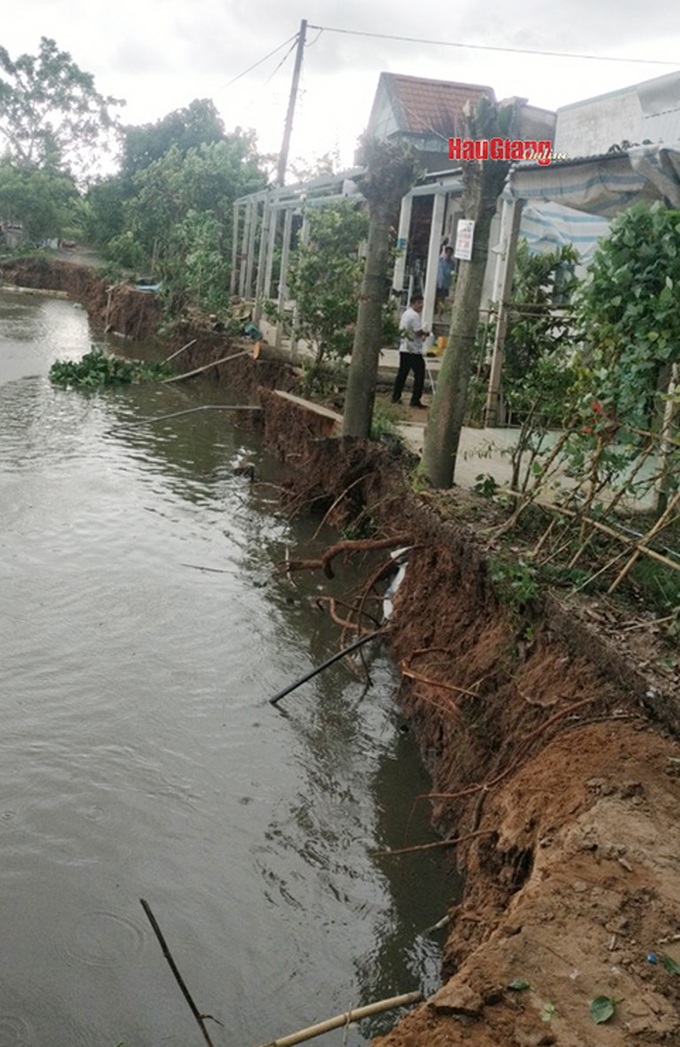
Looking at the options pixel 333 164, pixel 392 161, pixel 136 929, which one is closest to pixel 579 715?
pixel 136 929

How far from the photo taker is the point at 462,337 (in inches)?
335

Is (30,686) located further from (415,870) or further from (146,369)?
(146,369)

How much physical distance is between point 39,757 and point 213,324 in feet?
60.8

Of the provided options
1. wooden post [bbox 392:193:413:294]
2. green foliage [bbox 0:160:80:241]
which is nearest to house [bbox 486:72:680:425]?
wooden post [bbox 392:193:413:294]

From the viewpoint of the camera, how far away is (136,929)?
478 centimetres

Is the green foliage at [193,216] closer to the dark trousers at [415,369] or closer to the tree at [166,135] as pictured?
the tree at [166,135]

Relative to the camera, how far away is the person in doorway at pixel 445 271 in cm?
1742

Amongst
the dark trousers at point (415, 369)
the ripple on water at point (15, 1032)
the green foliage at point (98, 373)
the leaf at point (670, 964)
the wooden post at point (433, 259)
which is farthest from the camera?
the green foliage at point (98, 373)

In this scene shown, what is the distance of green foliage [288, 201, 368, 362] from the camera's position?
564 inches

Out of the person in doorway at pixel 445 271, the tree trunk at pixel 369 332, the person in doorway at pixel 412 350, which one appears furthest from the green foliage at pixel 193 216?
the tree trunk at pixel 369 332

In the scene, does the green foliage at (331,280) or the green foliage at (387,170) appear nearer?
the green foliage at (387,170)

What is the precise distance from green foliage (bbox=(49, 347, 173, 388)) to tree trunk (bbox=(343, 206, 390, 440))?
33.6ft

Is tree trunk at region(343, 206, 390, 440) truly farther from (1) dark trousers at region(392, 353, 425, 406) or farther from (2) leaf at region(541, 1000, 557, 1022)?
(2) leaf at region(541, 1000, 557, 1022)

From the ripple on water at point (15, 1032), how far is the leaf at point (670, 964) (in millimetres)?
2636
